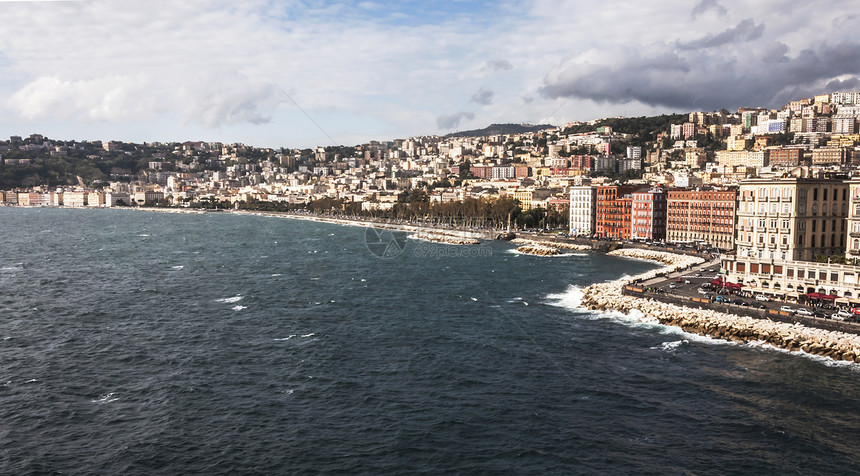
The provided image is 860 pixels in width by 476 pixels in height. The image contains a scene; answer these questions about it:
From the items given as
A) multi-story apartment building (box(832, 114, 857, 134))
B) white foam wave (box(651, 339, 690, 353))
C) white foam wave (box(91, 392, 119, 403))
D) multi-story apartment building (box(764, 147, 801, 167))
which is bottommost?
white foam wave (box(91, 392, 119, 403))

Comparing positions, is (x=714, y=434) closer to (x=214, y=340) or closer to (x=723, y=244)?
(x=214, y=340)

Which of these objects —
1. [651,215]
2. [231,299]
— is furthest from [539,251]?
[231,299]

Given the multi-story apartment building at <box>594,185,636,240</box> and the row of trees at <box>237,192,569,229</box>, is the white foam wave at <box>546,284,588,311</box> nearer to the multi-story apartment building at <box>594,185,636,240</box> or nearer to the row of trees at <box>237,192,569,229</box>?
the multi-story apartment building at <box>594,185,636,240</box>

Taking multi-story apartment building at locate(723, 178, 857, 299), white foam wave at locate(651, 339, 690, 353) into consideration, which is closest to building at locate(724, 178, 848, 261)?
multi-story apartment building at locate(723, 178, 857, 299)

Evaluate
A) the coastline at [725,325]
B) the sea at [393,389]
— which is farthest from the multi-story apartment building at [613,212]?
the sea at [393,389]

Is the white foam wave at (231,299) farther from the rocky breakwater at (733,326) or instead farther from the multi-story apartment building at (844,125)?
the multi-story apartment building at (844,125)
